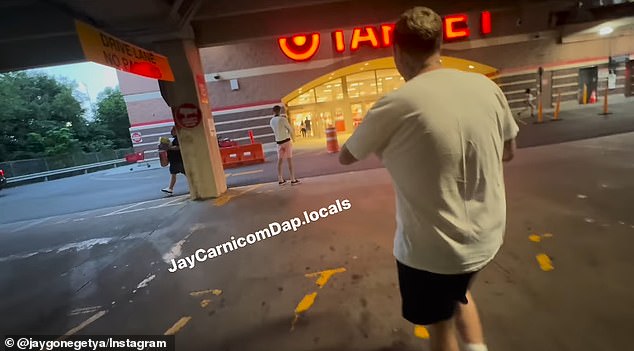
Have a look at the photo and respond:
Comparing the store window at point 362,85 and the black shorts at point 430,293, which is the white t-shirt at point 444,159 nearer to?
the black shorts at point 430,293

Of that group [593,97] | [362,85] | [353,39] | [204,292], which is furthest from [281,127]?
[593,97]

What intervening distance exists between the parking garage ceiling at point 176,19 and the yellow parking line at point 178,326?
5.01 meters

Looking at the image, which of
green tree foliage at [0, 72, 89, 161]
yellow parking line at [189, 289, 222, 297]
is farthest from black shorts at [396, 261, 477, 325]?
green tree foliage at [0, 72, 89, 161]

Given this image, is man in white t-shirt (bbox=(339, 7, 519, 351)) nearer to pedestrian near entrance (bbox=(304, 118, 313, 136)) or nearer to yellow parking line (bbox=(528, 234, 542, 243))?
yellow parking line (bbox=(528, 234, 542, 243))

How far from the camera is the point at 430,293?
4.84 feet

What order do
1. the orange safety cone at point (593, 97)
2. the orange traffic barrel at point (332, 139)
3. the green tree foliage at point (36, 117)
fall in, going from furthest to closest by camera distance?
1. the green tree foliage at point (36, 117)
2. the orange safety cone at point (593, 97)
3. the orange traffic barrel at point (332, 139)

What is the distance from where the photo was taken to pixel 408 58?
1378 mm

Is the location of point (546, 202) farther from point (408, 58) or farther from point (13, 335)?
point (13, 335)

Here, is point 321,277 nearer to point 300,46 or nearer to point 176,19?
point 176,19

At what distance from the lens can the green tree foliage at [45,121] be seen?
1153 inches

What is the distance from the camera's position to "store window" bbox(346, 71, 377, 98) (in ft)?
66.9

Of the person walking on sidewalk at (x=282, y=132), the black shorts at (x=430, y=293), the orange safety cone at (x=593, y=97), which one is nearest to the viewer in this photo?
the black shorts at (x=430, y=293)

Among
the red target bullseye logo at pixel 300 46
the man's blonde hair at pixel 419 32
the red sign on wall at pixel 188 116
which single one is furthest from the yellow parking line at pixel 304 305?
the red target bullseye logo at pixel 300 46

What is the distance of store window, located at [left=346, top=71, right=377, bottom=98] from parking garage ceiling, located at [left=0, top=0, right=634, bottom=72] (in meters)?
12.9
